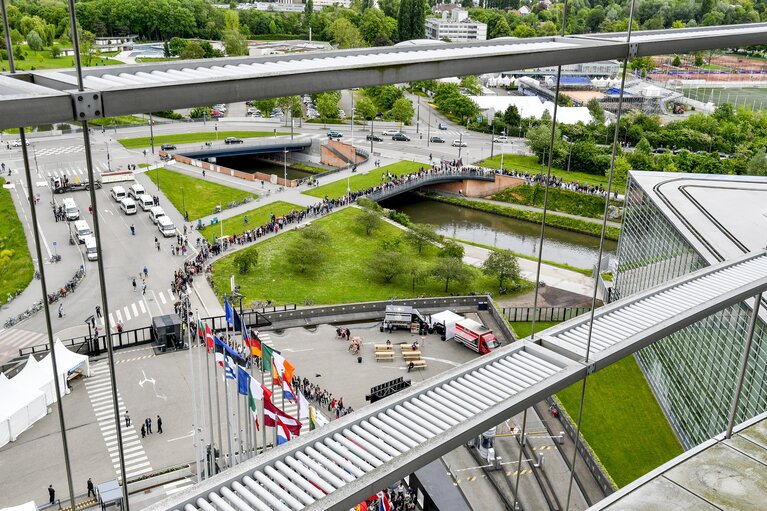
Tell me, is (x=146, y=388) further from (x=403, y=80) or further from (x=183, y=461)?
(x=403, y=80)

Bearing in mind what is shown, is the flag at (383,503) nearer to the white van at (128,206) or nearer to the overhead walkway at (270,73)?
the overhead walkway at (270,73)

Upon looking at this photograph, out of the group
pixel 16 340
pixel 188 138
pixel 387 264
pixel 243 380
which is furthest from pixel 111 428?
pixel 188 138

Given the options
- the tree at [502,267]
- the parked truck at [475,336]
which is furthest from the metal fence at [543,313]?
the parked truck at [475,336]

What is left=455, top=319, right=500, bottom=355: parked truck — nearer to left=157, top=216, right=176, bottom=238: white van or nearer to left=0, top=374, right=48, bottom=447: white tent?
left=0, top=374, right=48, bottom=447: white tent

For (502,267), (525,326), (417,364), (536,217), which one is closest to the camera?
(417,364)

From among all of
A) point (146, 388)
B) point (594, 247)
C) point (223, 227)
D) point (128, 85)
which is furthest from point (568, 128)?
point (128, 85)

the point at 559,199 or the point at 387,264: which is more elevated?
the point at 387,264

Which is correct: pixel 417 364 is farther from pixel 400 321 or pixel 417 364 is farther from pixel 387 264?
pixel 387 264
